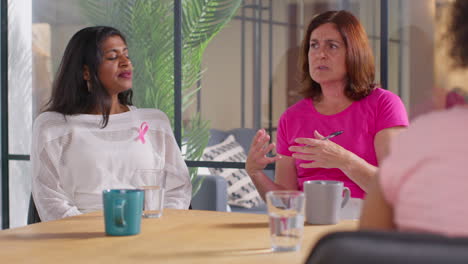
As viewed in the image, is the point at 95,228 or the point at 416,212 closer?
the point at 416,212

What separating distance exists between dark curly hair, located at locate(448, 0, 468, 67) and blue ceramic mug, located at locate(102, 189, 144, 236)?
89 cm

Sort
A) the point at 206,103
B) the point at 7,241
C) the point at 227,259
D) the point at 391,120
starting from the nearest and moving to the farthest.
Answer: the point at 227,259
the point at 7,241
the point at 391,120
the point at 206,103

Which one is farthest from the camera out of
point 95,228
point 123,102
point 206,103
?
point 206,103

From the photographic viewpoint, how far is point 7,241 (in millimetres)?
1399

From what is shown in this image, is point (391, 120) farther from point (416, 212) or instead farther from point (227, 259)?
point (416, 212)

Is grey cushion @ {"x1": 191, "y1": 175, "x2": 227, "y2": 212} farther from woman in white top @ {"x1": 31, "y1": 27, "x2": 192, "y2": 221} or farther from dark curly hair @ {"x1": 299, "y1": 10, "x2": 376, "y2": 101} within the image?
dark curly hair @ {"x1": 299, "y1": 10, "x2": 376, "y2": 101}

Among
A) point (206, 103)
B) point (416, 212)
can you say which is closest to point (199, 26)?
point (206, 103)

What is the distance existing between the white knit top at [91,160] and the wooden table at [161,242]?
0.64 m

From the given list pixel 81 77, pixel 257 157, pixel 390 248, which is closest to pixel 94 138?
pixel 81 77

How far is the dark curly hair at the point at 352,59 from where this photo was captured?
241 centimetres

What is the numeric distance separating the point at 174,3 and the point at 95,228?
7.25 feet

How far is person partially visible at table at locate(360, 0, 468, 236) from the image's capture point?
0.69m

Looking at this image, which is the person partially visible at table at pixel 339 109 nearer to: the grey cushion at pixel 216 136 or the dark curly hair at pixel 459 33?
the grey cushion at pixel 216 136

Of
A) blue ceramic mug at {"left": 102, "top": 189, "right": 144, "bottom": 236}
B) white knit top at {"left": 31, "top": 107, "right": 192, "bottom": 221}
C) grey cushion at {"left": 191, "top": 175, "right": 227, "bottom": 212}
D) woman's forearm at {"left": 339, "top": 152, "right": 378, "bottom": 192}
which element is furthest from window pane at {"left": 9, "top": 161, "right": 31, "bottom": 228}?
blue ceramic mug at {"left": 102, "top": 189, "right": 144, "bottom": 236}
